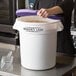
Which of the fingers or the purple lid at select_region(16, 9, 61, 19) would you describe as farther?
the purple lid at select_region(16, 9, 61, 19)

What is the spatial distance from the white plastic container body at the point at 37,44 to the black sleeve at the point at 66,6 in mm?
230

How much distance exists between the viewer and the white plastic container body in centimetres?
102

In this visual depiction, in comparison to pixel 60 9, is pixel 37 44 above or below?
below

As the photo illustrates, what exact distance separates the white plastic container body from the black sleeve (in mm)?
230

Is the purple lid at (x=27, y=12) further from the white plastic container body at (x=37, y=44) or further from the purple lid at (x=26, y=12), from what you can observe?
the white plastic container body at (x=37, y=44)

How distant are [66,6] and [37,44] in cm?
35

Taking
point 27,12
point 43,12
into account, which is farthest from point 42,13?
point 27,12

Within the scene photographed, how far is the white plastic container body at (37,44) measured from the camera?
1.02 metres

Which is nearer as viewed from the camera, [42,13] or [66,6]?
[42,13]

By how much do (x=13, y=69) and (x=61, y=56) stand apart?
1.02 ft

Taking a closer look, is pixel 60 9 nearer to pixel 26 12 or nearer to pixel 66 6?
pixel 66 6

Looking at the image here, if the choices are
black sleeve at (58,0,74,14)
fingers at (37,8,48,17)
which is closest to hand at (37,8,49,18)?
fingers at (37,8,48,17)

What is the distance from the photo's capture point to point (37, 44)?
103cm

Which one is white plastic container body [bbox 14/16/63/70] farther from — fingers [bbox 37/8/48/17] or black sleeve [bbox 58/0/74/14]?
black sleeve [bbox 58/0/74/14]
